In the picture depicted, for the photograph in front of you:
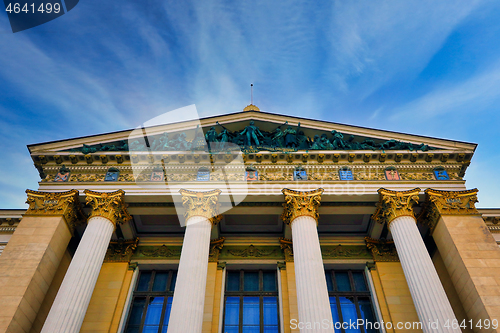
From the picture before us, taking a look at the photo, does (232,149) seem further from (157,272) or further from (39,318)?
(39,318)

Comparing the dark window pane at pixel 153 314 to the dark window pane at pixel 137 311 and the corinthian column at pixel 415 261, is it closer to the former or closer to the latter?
the dark window pane at pixel 137 311

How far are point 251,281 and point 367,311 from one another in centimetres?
476

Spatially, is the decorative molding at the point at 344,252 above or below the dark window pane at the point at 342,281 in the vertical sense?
above

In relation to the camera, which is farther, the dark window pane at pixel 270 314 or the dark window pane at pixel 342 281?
the dark window pane at pixel 342 281

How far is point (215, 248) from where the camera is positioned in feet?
55.0

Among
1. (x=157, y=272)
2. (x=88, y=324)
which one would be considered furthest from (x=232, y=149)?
(x=88, y=324)

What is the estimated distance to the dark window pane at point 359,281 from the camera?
634 inches

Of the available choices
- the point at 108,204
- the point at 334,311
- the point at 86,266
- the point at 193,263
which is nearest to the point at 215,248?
the point at 193,263

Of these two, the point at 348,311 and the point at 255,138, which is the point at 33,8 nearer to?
the point at 255,138

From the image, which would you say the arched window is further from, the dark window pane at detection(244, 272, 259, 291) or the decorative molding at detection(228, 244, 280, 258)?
the dark window pane at detection(244, 272, 259, 291)

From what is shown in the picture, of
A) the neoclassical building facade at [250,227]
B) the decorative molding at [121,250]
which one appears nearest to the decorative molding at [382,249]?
the neoclassical building facade at [250,227]

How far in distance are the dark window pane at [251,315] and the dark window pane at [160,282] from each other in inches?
137

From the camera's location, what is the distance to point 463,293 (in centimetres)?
1221

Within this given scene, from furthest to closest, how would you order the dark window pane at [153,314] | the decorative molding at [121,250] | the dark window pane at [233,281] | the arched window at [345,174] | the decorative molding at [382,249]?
1. the decorative molding at [121,250]
2. the decorative molding at [382,249]
3. the dark window pane at [233,281]
4. the arched window at [345,174]
5. the dark window pane at [153,314]
